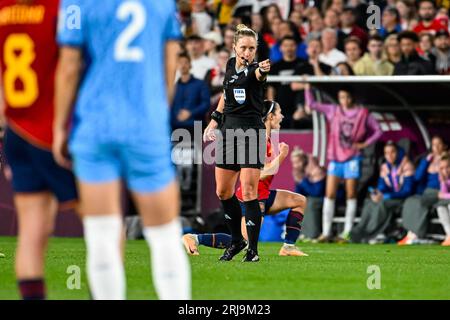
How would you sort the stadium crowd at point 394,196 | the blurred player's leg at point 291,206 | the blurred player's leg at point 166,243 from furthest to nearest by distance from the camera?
the stadium crowd at point 394,196 < the blurred player's leg at point 291,206 < the blurred player's leg at point 166,243

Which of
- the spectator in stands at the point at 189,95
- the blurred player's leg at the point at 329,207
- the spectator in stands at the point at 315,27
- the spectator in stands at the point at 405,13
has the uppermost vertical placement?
the spectator in stands at the point at 405,13

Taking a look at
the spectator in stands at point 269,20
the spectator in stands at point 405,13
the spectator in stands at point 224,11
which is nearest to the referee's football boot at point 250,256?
the spectator in stands at point 269,20

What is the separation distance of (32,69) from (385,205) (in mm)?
12339

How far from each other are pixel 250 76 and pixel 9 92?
5.31 m

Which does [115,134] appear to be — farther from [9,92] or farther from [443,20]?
[443,20]

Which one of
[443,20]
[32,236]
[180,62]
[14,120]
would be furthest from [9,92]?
[443,20]

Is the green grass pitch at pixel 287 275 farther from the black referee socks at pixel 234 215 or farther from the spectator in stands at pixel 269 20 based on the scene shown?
the spectator in stands at pixel 269 20

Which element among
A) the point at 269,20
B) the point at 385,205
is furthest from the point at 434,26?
the point at 385,205

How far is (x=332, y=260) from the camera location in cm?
1376

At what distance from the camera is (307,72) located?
19797 mm

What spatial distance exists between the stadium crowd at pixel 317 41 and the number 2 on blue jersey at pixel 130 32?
12634mm

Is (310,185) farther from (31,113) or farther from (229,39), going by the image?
(31,113)

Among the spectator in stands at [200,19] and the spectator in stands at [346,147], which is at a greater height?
the spectator in stands at [200,19]

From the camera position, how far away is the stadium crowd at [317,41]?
19.4m
